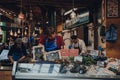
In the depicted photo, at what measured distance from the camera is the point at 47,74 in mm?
7168

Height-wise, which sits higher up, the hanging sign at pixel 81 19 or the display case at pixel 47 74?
the hanging sign at pixel 81 19

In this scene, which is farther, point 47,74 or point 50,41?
point 50,41

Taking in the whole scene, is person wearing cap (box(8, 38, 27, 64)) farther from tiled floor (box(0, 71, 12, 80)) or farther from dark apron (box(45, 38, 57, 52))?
dark apron (box(45, 38, 57, 52))

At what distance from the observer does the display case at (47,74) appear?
7.14 meters

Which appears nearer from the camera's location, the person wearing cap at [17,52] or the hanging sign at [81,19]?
the person wearing cap at [17,52]

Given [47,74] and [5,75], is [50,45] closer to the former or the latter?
[5,75]

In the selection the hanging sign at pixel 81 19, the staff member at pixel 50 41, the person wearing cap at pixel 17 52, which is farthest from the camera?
the hanging sign at pixel 81 19

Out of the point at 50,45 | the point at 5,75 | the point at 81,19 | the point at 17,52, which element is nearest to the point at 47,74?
the point at 50,45

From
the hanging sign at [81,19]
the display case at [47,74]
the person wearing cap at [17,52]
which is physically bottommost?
the display case at [47,74]

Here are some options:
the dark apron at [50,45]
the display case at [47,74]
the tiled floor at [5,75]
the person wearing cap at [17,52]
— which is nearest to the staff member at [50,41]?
the dark apron at [50,45]

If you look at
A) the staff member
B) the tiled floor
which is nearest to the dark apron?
the staff member

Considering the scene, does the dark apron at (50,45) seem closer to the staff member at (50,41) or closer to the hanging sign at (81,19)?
the staff member at (50,41)

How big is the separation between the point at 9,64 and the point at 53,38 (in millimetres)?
1795

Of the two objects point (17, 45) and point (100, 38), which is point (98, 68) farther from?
point (100, 38)
